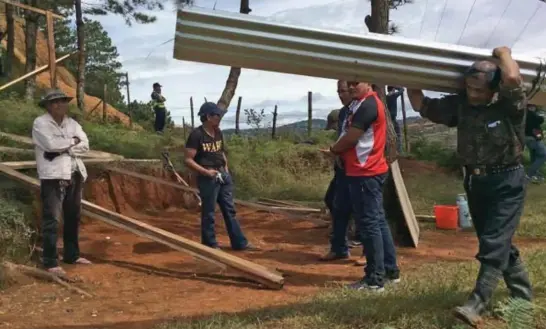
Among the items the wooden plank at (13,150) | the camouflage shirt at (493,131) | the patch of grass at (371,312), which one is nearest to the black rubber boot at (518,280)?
the patch of grass at (371,312)

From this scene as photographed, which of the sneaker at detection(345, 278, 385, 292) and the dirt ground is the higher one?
the sneaker at detection(345, 278, 385, 292)

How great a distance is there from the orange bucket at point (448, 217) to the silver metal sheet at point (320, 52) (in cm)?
474

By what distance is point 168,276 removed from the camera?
6539 mm

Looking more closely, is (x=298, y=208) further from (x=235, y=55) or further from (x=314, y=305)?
(x=235, y=55)

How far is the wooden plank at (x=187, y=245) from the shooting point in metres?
5.83

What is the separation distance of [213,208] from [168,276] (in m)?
1.14

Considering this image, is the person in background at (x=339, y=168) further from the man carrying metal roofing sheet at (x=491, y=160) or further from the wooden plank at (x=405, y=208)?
the man carrying metal roofing sheet at (x=491, y=160)

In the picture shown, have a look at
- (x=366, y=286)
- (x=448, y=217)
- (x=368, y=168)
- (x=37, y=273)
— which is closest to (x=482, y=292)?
(x=366, y=286)

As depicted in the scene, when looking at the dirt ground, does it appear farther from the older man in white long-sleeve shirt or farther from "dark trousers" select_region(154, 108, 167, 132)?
"dark trousers" select_region(154, 108, 167, 132)

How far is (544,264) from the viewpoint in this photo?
5910mm

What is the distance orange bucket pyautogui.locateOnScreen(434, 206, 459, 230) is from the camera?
901 cm

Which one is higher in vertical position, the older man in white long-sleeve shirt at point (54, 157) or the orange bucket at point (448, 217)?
the older man in white long-sleeve shirt at point (54, 157)

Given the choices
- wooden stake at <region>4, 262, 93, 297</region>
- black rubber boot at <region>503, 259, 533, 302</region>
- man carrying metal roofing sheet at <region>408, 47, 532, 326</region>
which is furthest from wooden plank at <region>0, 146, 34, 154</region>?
black rubber boot at <region>503, 259, 533, 302</region>

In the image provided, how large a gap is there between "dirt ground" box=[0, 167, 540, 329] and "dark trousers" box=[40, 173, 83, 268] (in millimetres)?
261
